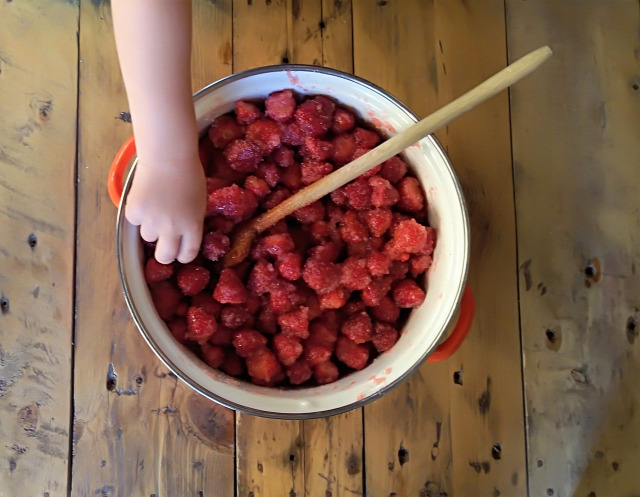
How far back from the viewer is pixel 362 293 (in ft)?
2.73

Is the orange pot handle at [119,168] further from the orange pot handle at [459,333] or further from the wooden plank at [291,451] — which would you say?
the orange pot handle at [459,333]

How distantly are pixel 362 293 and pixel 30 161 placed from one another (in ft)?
1.97

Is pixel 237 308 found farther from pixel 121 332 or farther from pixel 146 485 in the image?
pixel 146 485

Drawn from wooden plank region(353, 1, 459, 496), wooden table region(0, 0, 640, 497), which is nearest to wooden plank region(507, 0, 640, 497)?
wooden table region(0, 0, 640, 497)

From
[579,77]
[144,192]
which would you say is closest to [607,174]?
[579,77]

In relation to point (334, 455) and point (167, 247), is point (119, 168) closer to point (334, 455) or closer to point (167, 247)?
point (167, 247)

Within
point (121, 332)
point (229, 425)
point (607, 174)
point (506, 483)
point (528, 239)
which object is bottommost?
point (506, 483)

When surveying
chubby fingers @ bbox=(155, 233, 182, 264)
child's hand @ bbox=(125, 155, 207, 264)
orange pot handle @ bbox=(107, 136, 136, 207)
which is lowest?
chubby fingers @ bbox=(155, 233, 182, 264)

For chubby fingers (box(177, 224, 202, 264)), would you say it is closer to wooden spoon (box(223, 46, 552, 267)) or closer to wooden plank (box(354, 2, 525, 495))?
wooden spoon (box(223, 46, 552, 267))

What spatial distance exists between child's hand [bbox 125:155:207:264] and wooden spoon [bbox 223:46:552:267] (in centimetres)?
11

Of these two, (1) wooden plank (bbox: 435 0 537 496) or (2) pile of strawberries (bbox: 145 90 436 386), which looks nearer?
(2) pile of strawberries (bbox: 145 90 436 386)

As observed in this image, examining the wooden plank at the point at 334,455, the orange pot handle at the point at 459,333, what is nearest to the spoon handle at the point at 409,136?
the orange pot handle at the point at 459,333

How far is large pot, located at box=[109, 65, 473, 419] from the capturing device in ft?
2.39

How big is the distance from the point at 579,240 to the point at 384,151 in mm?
486
